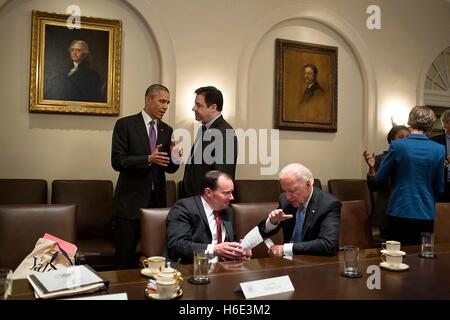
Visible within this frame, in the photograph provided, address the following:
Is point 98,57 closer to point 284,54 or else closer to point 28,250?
point 284,54

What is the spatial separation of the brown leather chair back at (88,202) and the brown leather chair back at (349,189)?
7.71ft

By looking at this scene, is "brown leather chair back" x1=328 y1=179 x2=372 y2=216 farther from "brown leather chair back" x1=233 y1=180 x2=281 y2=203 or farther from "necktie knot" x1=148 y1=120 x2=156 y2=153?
"necktie knot" x1=148 y1=120 x2=156 y2=153

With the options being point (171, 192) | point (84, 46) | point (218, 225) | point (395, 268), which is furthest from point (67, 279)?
point (84, 46)

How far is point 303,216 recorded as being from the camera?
225 cm

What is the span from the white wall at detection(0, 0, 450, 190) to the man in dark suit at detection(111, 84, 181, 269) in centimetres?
113

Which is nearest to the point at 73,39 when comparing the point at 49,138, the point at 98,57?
→ the point at 98,57

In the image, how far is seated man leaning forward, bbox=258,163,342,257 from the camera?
80.7 inches

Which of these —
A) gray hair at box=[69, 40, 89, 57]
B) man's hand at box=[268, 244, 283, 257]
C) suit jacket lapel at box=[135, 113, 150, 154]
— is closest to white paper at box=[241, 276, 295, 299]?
man's hand at box=[268, 244, 283, 257]

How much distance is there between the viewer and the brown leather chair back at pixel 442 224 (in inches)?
104

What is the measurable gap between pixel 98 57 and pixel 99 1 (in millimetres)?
536

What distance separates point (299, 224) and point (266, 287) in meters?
0.95

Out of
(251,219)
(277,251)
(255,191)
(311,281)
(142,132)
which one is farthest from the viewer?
(255,191)

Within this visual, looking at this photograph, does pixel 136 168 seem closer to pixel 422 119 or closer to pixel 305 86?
pixel 422 119

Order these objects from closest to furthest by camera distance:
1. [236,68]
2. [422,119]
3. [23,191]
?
[422,119], [23,191], [236,68]
